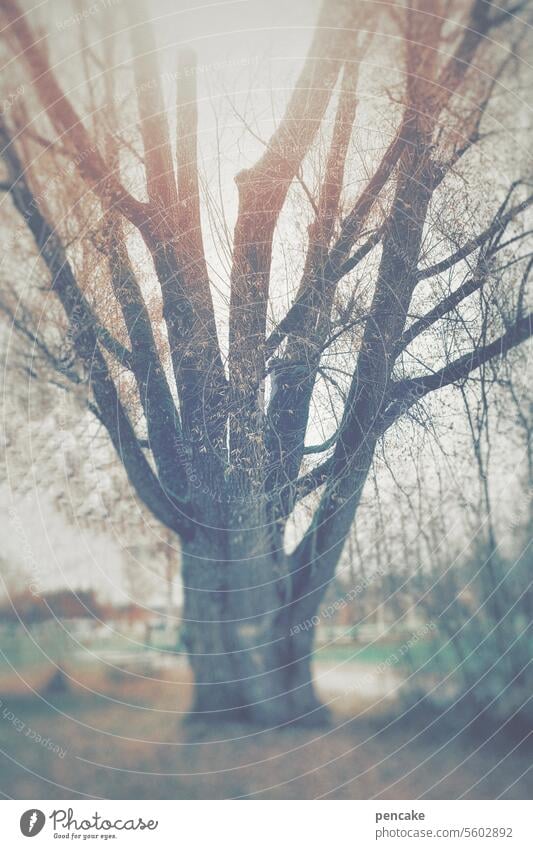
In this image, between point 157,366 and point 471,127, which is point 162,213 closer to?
point 157,366

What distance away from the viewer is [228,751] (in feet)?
10.6

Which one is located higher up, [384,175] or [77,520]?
[384,175]

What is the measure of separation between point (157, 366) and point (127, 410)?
0.28 metres

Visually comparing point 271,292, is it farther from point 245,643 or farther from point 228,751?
point 228,751

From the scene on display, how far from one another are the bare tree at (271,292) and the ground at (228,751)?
17cm

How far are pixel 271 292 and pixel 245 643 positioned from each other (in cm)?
194
